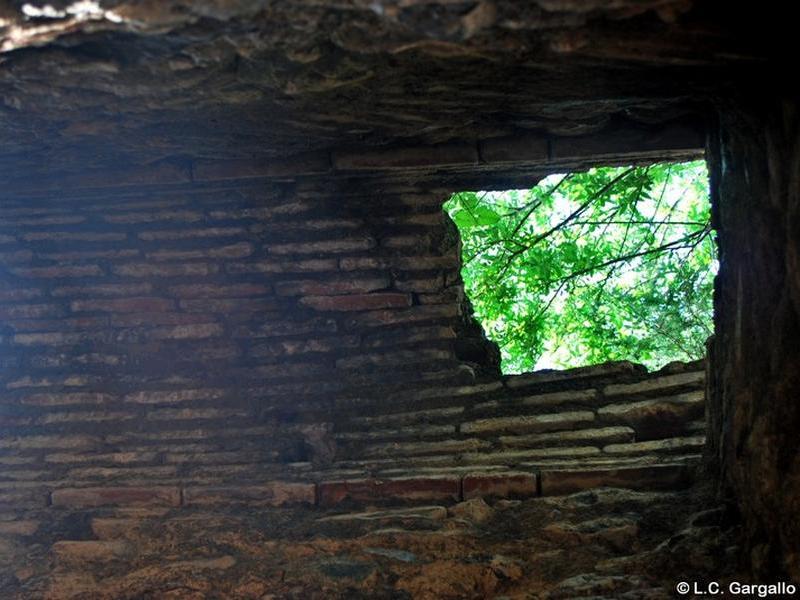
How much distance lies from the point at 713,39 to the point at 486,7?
0.54 meters

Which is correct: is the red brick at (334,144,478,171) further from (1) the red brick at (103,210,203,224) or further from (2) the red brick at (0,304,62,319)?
(2) the red brick at (0,304,62,319)

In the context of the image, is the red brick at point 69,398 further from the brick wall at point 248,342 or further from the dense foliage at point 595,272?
the dense foliage at point 595,272

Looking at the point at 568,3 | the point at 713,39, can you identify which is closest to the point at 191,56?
the point at 568,3

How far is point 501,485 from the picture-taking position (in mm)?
2945

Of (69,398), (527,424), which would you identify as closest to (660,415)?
(527,424)

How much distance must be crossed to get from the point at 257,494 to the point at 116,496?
1.54 ft

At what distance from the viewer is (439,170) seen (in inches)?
126

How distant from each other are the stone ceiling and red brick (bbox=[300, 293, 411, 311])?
588 mm

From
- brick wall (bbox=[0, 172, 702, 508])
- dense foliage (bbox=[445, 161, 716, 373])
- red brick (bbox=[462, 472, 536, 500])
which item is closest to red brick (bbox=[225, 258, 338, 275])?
brick wall (bbox=[0, 172, 702, 508])

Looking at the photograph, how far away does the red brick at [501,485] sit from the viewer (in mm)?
2941

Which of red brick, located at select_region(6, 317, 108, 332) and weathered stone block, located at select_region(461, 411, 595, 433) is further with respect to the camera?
red brick, located at select_region(6, 317, 108, 332)

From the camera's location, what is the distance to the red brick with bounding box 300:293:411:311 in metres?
3.33

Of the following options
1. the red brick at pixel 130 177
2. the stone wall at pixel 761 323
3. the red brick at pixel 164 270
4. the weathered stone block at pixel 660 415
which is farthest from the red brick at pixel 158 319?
the stone wall at pixel 761 323

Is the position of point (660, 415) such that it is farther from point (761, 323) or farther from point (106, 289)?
point (106, 289)
